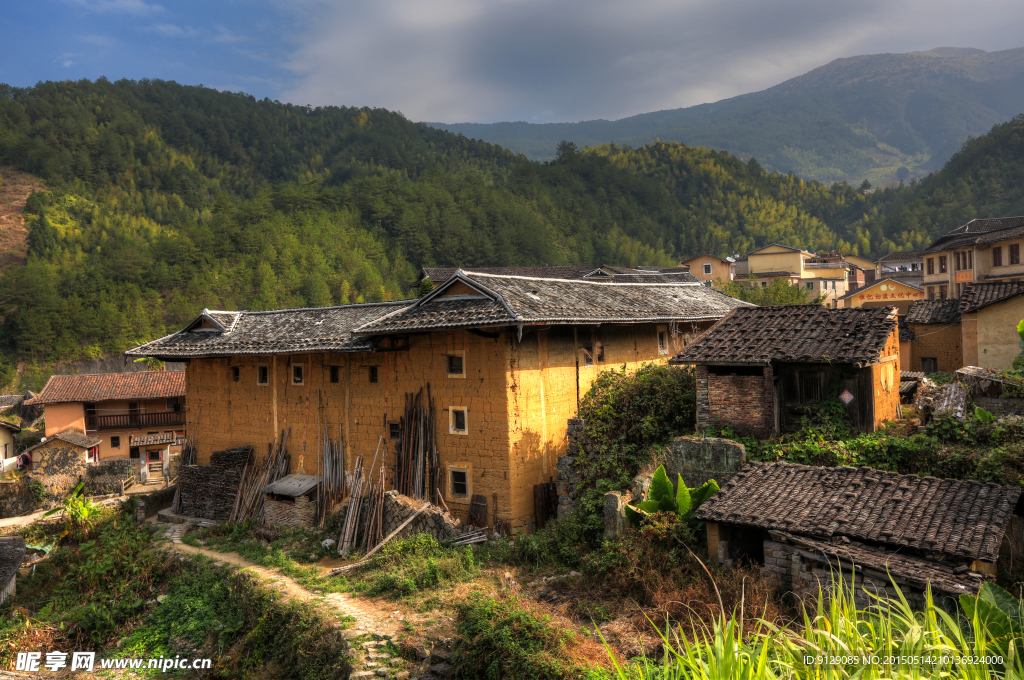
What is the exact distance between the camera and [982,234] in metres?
33.8

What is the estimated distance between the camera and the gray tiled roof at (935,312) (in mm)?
23781

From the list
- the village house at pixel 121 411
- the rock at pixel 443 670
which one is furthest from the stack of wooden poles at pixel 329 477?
the village house at pixel 121 411

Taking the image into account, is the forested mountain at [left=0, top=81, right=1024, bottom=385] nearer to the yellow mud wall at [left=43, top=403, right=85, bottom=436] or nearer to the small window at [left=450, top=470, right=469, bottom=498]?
the yellow mud wall at [left=43, top=403, right=85, bottom=436]

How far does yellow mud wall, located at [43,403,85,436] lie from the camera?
3578 centimetres

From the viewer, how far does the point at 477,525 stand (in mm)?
15336

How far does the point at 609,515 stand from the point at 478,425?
441 centimetres

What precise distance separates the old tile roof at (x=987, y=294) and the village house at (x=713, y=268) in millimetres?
43806

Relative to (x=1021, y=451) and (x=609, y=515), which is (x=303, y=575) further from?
(x=1021, y=451)

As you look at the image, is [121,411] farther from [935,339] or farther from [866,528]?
[935,339]

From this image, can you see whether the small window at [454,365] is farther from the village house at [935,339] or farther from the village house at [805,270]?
the village house at [805,270]

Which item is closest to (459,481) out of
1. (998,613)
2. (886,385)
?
(886,385)

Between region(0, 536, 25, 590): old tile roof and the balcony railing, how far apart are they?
20.0 m

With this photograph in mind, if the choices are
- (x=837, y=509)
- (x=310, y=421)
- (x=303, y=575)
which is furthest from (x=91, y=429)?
(x=837, y=509)

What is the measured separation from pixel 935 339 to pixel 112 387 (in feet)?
139
